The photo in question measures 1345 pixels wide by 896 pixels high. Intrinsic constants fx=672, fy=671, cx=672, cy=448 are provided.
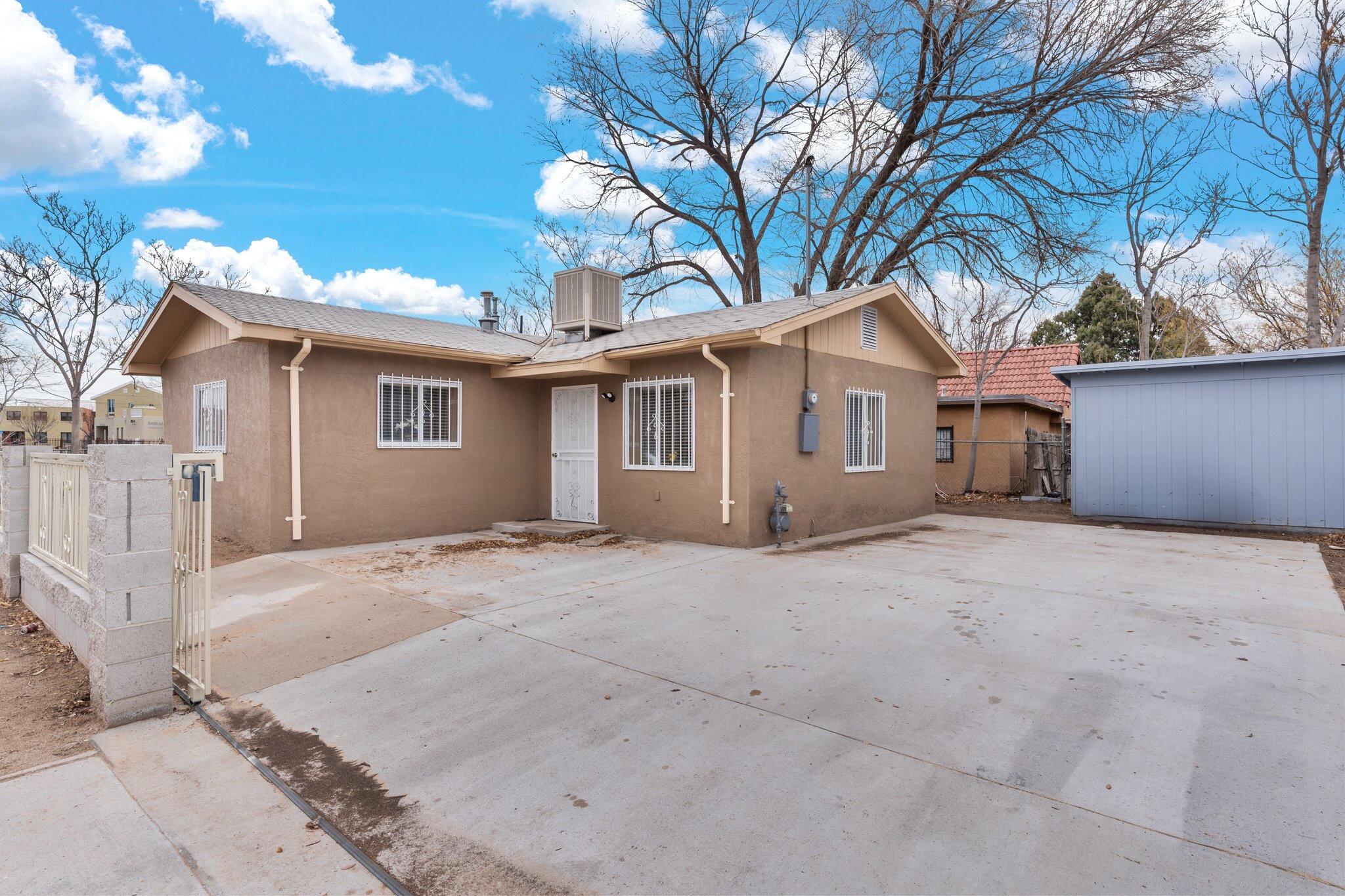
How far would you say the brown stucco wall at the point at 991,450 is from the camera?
15.5 metres

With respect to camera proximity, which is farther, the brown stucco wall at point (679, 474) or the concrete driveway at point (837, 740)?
the brown stucco wall at point (679, 474)

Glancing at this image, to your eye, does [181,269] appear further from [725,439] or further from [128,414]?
[725,439]

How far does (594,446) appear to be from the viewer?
9.70 metres

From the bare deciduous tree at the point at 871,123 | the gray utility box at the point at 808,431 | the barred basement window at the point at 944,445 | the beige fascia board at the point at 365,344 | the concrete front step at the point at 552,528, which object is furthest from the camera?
the barred basement window at the point at 944,445

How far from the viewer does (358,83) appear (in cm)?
1370

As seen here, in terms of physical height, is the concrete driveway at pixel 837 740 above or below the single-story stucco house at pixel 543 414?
below

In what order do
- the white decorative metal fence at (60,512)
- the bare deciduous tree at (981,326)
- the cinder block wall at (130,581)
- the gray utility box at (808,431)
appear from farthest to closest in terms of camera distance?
the bare deciduous tree at (981,326)
the gray utility box at (808,431)
the white decorative metal fence at (60,512)
the cinder block wall at (130,581)

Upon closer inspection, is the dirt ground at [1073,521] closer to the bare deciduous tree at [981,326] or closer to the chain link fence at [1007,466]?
the chain link fence at [1007,466]

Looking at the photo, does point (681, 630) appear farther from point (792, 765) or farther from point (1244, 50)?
point (1244, 50)

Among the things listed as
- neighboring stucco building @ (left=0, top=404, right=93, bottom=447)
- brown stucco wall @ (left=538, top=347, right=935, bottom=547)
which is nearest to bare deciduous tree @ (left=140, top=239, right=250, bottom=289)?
brown stucco wall @ (left=538, top=347, right=935, bottom=547)

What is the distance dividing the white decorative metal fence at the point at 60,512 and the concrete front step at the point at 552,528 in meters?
4.93

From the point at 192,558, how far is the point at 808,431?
6.90m

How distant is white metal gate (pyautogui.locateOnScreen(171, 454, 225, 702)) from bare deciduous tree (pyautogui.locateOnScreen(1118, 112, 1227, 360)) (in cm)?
1742

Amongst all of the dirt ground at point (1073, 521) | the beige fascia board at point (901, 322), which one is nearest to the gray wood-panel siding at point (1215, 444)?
the dirt ground at point (1073, 521)
